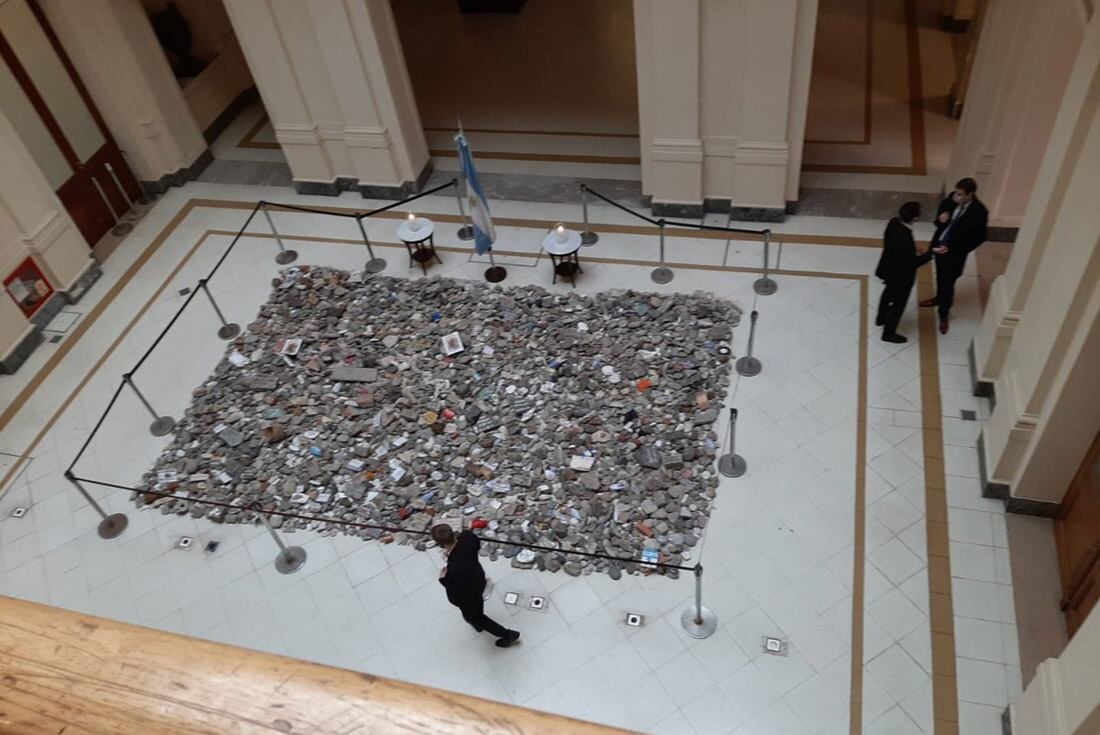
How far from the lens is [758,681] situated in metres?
6.39

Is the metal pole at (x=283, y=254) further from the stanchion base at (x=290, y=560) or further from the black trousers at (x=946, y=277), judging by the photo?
the black trousers at (x=946, y=277)

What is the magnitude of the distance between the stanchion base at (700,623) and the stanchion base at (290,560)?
11.0 ft

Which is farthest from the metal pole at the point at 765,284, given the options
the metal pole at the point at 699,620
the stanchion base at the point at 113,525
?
the stanchion base at the point at 113,525

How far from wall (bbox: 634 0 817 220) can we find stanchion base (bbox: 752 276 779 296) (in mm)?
1069

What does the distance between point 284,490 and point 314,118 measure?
5075 mm

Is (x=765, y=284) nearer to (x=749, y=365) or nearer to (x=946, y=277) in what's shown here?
(x=749, y=365)

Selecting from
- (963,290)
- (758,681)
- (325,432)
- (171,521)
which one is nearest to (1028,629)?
(758,681)

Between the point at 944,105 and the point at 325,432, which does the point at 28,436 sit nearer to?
the point at 325,432

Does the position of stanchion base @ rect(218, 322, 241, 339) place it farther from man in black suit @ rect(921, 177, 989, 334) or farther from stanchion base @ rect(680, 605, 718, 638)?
man in black suit @ rect(921, 177, 989, 334)

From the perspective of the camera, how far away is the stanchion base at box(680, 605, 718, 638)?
6.70 metres

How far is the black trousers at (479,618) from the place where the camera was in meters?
6.28

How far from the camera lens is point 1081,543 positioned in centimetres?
628

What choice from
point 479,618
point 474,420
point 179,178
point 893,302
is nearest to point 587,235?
point 474,420

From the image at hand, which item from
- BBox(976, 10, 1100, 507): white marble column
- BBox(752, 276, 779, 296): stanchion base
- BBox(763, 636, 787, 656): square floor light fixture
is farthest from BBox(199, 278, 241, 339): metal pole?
BBox(976, 10, 1100, 507): white marble column
